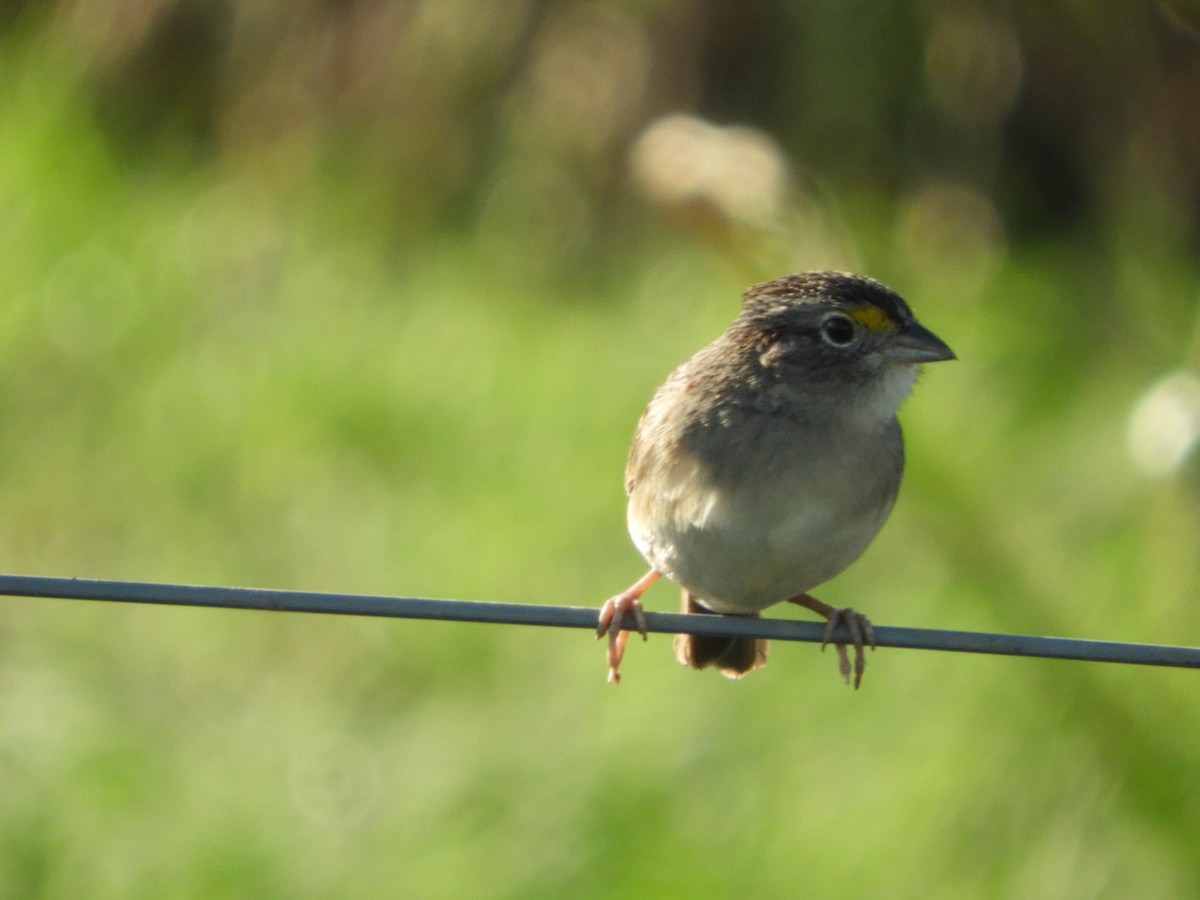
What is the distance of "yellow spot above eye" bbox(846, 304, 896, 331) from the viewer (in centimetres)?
394

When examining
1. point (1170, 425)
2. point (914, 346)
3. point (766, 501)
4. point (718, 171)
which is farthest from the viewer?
point (1170, 425)

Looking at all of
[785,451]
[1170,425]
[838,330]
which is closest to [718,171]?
[838,330]

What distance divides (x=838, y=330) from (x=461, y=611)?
5.17 ft

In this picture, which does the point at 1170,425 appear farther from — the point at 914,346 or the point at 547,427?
the point at 547,427

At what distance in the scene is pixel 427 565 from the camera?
21.9ft

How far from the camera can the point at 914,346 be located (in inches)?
154

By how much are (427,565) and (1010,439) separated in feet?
8.02

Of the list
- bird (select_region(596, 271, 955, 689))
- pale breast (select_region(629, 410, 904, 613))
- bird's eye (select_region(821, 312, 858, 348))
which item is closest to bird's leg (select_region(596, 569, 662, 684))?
bird (select_region(596, 271, 955, 689))

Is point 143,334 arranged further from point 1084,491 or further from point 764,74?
point 1084,491

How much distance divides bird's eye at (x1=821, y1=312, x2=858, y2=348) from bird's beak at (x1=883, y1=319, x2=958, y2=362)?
9 cm

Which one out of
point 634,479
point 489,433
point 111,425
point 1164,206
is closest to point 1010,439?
point 1164,206

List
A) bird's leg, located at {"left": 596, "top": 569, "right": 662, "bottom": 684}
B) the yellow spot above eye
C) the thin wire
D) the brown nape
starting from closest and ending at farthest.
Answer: the thin wire < bird's leg, located at {"left": 596, "top": 569, "right": 662, "bottom": 684} < the yellow spot above eye < the brown nape

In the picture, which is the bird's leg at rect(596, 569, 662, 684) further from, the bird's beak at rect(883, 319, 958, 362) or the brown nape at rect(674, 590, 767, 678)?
the bird's beak at rect(883, 319, 958, 362)

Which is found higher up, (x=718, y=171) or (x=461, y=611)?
(x=718, y=171)
